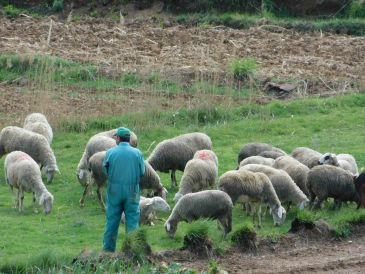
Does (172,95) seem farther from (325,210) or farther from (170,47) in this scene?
(325,210)

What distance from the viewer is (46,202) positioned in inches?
728

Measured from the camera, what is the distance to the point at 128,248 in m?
15.0

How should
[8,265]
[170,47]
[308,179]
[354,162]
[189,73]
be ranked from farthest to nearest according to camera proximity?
[170,47] < [189,73] < [354,162] < [308,179] < [8,265]

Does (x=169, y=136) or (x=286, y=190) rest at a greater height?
(x=286, y=190)

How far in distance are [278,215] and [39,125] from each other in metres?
6.84

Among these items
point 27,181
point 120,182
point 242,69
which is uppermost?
point 120,182

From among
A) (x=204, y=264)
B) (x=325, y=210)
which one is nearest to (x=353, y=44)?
(x=325, y=210)

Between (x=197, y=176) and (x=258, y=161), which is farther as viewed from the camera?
(x=258, y=161)

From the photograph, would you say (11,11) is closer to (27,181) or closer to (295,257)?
(27,181)

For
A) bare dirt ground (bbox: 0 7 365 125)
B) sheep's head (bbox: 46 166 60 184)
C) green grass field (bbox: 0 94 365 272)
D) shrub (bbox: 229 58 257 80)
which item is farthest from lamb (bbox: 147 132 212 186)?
shrub (bbox: 229 58 257 80)

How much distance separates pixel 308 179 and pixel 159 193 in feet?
9.12

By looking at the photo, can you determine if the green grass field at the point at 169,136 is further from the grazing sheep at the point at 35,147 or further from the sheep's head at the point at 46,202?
the grazing sheep at the point at 35,147

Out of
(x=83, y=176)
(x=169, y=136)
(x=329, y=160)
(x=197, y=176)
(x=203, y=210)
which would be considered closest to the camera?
(x=203, y=210)

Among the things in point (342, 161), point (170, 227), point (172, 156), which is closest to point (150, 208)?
point (170, 227)
